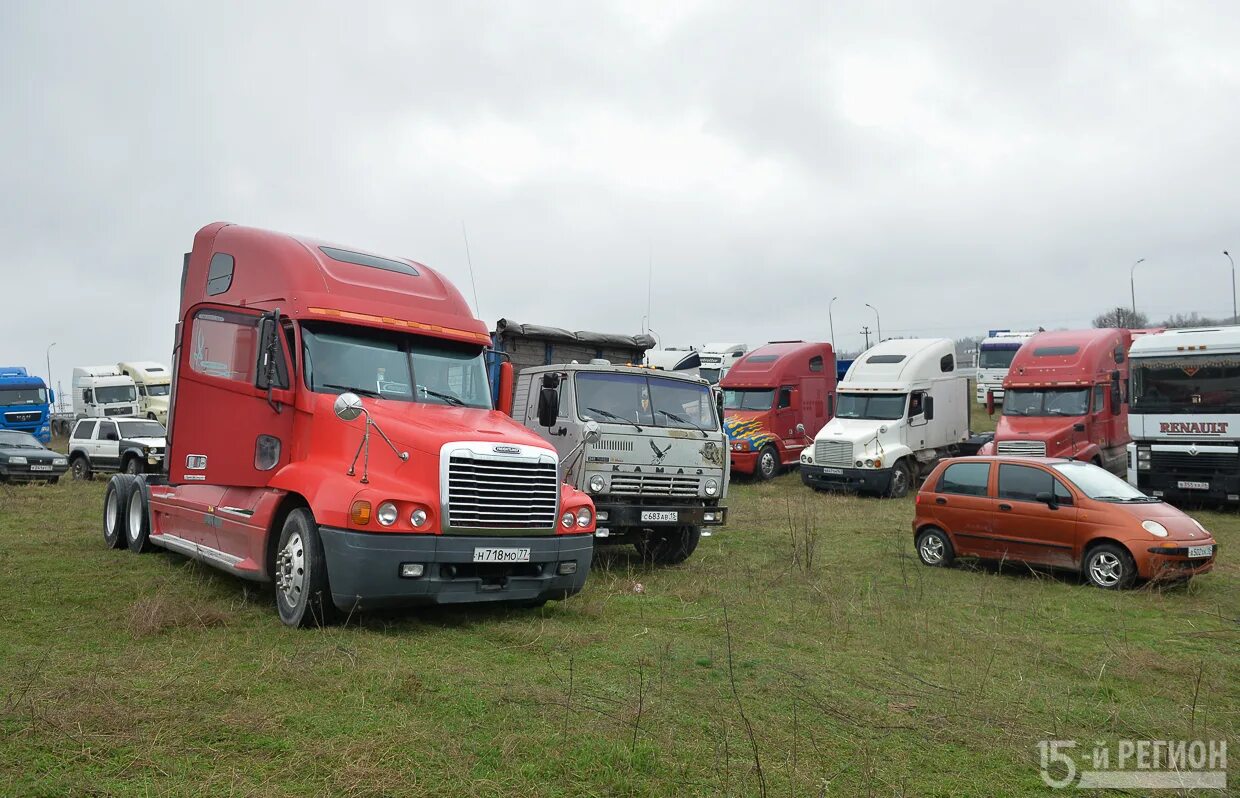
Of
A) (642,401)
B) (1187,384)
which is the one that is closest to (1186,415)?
(1187,384)

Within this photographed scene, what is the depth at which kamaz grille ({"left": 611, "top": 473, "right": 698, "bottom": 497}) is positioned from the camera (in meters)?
11.5

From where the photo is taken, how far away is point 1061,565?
11344 mm

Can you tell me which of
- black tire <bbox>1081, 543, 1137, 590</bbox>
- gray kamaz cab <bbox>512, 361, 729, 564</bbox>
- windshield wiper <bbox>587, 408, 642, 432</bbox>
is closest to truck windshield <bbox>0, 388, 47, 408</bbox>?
gray kamaz cab <bbox>512, 361, 729, 564</bbox>

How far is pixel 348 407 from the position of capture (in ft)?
25.3

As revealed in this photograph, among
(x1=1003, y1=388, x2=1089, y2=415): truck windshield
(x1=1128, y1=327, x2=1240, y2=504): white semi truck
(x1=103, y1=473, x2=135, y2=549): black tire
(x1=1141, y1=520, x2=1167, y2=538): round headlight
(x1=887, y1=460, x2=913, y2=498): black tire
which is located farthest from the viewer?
(x1=887, y1=460, x2=913, y2=498): black tire

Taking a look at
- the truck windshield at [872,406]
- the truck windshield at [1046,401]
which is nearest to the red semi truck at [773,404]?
the truck windshield at [872,406]

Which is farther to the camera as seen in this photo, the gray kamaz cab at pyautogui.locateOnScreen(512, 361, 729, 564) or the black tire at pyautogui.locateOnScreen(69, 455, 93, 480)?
the black tire at pyautogui.locateOnScreen(69, 455, 93, 480)

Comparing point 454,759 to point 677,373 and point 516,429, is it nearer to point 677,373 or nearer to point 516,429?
point 516,429

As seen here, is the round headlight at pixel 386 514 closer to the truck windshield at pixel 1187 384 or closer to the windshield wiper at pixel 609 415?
the windshield wiper at pixel 609 415

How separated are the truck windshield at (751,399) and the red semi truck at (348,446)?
15740mm

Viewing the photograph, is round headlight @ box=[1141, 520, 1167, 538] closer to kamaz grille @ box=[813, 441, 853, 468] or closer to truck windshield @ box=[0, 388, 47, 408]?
kamaz grille @ box=[813, 441, 853, 468]

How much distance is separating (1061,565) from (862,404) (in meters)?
11.9

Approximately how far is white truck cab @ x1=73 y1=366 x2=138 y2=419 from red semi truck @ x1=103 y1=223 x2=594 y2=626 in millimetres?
31111

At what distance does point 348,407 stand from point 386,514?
0.94 metres
